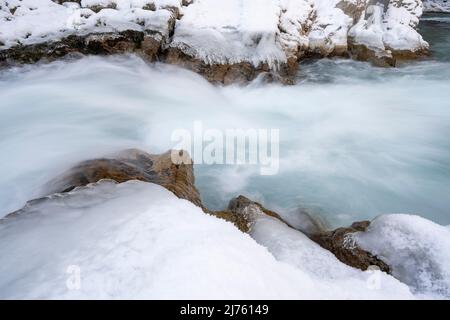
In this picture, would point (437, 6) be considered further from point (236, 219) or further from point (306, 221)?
point (236, 219)

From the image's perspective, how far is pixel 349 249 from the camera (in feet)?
11.5

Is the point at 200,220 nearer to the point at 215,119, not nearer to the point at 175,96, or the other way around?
the point at 215,119

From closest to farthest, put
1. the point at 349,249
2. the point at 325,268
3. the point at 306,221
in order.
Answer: the point at 325,268 < the point at 349,249 < the point at 306,221

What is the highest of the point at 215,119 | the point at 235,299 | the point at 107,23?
the point at 107,23

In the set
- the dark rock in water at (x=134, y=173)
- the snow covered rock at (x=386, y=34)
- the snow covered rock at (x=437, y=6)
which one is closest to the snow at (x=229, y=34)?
the snow covered rock at (x=386, y=34)

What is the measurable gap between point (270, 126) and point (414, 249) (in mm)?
5144

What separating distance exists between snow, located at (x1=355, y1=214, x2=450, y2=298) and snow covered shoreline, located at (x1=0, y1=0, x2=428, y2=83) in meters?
6.77

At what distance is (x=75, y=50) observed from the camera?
29.5 ft

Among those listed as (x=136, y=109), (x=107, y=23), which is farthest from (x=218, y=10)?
(x=136, y=109)

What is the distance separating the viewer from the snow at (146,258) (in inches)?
86.9

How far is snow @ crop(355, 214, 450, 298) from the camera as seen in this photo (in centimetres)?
288

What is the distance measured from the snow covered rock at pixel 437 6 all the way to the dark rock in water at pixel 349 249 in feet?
94.2

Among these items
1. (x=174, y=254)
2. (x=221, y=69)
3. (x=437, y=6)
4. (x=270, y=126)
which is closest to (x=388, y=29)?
(x=221, y=69)

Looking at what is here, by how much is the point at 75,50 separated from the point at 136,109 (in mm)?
2947
